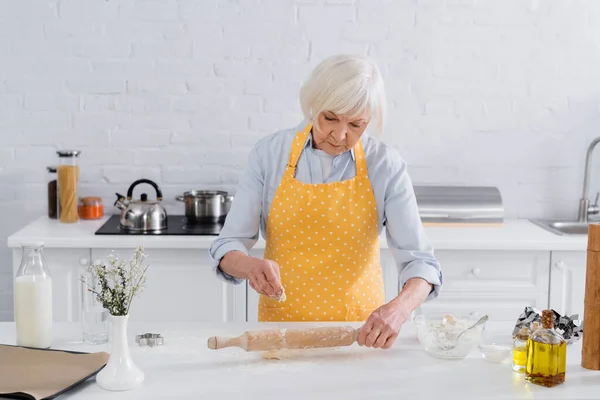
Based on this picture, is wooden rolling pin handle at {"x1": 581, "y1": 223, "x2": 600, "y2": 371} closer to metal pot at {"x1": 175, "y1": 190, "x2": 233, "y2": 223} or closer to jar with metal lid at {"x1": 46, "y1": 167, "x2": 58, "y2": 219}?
metal pot at {"x1": 175, "y1": 190, "x2": 233, "y2": 223}

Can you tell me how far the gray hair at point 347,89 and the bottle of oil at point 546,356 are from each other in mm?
798

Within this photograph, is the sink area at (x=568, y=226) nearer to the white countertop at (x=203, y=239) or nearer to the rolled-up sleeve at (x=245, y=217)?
the white countertop at (x=203, y=239)

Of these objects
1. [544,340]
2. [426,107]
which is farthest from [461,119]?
[544,340]

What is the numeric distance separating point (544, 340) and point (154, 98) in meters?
2.58

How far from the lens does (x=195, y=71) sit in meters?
3.99

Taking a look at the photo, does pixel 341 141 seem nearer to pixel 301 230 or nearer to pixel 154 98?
pixel 301 230

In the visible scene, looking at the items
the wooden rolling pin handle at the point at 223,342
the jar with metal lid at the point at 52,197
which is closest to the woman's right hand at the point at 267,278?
the wooden rolling pin handle at the point at 223,342

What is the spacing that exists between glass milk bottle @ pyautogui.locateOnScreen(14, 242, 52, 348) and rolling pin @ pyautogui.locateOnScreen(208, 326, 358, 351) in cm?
46

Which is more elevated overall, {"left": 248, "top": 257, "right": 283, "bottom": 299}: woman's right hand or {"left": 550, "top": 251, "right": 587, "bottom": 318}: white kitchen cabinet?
{"left": 248, "top": 257, "right": 283, "bottom": 299}: woman's right hand

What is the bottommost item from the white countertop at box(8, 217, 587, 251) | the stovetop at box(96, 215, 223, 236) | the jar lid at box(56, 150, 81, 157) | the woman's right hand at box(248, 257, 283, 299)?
the white countertop at box(8, 217, 587, 251)

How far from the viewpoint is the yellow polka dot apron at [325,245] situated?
2.63 metres

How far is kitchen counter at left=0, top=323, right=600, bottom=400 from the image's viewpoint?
1.87m

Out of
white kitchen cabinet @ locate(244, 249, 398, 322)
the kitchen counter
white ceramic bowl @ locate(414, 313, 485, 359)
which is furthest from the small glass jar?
white ceramic bowl @ locate(414, 313, 485, 359)

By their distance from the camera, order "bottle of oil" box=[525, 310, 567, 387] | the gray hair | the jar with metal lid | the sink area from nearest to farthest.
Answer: "bottle of oil" box=[525, 310, 567, 387]
the gray hair
the jar with metal lid
the sink area
